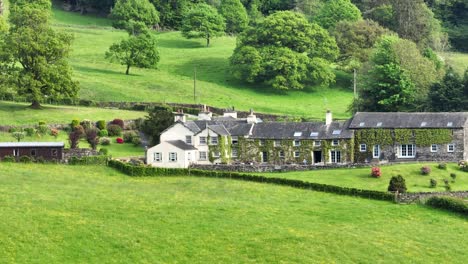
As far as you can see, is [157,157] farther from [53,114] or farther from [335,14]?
[335,14]

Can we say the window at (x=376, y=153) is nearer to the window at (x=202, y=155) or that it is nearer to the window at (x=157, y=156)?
the window at (x=202, y=155)

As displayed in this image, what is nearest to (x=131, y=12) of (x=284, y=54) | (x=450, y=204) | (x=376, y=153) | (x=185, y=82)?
(x=185, y=82)

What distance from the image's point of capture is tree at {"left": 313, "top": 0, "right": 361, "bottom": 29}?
552ft

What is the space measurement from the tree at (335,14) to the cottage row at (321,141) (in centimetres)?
7010

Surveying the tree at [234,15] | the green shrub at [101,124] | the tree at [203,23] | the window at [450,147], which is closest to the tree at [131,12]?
the tree at [203,23]

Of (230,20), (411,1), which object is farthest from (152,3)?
(411,1)

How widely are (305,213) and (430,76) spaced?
60431mm

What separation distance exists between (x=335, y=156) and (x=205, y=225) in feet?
109

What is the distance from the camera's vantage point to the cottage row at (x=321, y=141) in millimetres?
94438

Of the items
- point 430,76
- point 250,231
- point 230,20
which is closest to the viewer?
point 250,231

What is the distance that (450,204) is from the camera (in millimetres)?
73938

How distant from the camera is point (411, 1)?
17175cm

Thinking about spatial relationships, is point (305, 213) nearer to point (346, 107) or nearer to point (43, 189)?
point (43, 189)

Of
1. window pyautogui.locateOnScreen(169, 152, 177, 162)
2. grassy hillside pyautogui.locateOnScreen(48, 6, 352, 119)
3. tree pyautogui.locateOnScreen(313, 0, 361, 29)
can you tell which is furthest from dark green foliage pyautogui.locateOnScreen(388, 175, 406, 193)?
tree pyautogui.locateOnScreen(313, 0, 361, 29)
